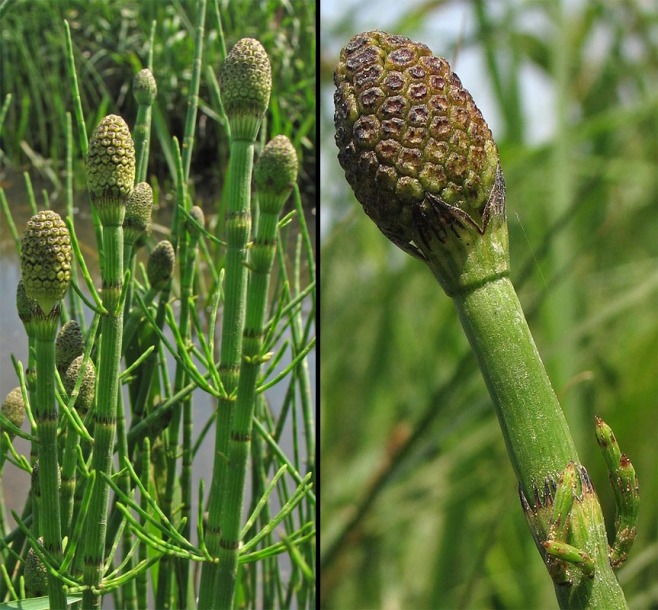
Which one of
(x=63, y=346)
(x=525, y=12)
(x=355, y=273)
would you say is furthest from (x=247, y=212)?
(x=525, y=12)

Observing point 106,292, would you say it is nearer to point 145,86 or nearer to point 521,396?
point 145,86

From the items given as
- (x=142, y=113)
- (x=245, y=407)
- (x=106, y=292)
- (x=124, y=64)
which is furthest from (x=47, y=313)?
(x=124, y=64)

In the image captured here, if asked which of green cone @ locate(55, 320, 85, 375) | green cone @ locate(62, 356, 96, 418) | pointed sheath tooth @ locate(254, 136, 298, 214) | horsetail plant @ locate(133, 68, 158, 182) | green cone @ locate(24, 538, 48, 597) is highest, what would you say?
horsetail plant @ locate(133, 68, 158, 182)

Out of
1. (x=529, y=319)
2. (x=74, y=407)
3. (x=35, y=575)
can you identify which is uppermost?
(x=529, y=319)

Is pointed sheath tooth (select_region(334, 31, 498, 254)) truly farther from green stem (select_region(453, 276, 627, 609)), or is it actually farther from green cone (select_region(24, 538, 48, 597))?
green cone (select_region(24, 538, 48, 597))

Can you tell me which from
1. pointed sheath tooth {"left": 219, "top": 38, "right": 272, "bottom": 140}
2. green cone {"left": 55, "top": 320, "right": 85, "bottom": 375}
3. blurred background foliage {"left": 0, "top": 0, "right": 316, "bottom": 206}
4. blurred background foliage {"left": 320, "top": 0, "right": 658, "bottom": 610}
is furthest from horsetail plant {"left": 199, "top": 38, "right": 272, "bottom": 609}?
blurred background foliage {"left": 0, "top": 0, "right": 316, "bottom": 206}

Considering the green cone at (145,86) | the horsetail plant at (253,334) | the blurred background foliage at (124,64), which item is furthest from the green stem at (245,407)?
the blurred background foliage at (124,64)
